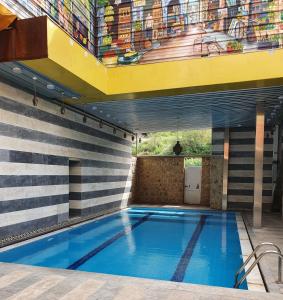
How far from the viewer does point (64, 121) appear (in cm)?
818

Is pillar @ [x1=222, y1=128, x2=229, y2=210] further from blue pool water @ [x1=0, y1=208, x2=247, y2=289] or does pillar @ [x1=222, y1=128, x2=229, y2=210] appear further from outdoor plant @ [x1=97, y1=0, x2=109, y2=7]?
outdoor plant @ [x1=97, y1=0, x2=109, y2=7]

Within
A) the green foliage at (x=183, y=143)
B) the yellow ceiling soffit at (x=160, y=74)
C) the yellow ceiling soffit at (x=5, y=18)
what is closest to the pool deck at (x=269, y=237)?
the yellow ceiling soffit at (x=160, y=74)

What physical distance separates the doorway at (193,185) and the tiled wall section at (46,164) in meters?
4.39

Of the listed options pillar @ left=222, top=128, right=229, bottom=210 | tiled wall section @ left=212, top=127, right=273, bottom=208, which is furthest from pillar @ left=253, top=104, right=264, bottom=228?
tiled wall section @ left=212, top=127, right=273, bottom=208

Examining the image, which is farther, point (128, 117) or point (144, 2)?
point (128, 117)

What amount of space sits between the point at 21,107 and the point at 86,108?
97.7 inches

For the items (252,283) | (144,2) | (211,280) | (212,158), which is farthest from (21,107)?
(212,158)

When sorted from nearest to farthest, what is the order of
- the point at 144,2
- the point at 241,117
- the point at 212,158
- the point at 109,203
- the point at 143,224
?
the point at 144,2 < the point at 143,224 < the point at 241,117 < the point at 109,203 < the point at 212,158

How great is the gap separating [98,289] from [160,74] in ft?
15.2

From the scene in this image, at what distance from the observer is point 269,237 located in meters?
6.60

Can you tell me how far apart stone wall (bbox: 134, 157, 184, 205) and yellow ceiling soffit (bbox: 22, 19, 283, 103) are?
7551 mm

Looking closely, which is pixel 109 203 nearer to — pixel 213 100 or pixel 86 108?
pixel 86 108

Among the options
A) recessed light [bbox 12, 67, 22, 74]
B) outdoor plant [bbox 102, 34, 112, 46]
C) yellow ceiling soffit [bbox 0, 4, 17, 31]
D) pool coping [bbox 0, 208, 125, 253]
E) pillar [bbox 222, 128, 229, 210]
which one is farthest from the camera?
pillar [bbox 222, 128, 229, 210]

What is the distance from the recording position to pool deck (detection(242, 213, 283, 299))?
3811 mm
